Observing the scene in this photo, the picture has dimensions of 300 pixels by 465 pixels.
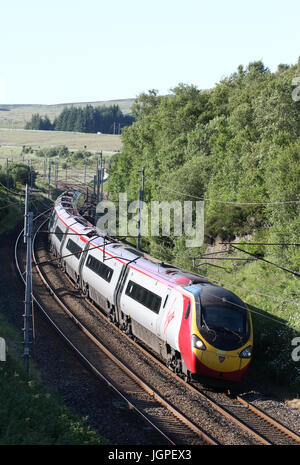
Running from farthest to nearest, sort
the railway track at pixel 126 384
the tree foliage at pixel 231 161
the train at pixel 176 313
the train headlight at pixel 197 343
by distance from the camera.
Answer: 1. the tree foliage at pixel 231 161
2. the train at pixel 176 313
3. the train headlight at pixel 197 343
4. the railway track at pixel 126 384

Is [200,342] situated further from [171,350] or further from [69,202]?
[69,202]

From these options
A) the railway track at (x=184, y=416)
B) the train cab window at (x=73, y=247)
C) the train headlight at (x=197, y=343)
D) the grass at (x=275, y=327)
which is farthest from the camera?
the train cab window at (x=73, y=247)

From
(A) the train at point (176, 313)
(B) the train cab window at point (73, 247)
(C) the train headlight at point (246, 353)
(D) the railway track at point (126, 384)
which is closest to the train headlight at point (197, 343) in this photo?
(A) the train at point (176, 313)

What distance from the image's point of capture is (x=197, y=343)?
16.3 m

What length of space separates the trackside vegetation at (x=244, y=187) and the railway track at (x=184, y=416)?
11.8ft

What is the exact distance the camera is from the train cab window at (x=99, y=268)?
2494cm

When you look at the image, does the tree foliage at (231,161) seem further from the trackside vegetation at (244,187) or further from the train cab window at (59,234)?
the train cab window at (59,234)

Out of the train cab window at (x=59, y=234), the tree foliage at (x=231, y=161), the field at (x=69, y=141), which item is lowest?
the train cab window at (x=59, y=234)

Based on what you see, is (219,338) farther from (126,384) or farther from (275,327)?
(275,327)

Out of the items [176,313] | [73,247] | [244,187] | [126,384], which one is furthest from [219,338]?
[244,187]

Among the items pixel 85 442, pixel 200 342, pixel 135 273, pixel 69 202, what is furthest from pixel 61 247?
pixel 85 442

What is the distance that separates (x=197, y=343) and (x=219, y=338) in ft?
2.43

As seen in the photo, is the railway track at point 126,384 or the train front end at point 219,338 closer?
the railway track at point 126,384
